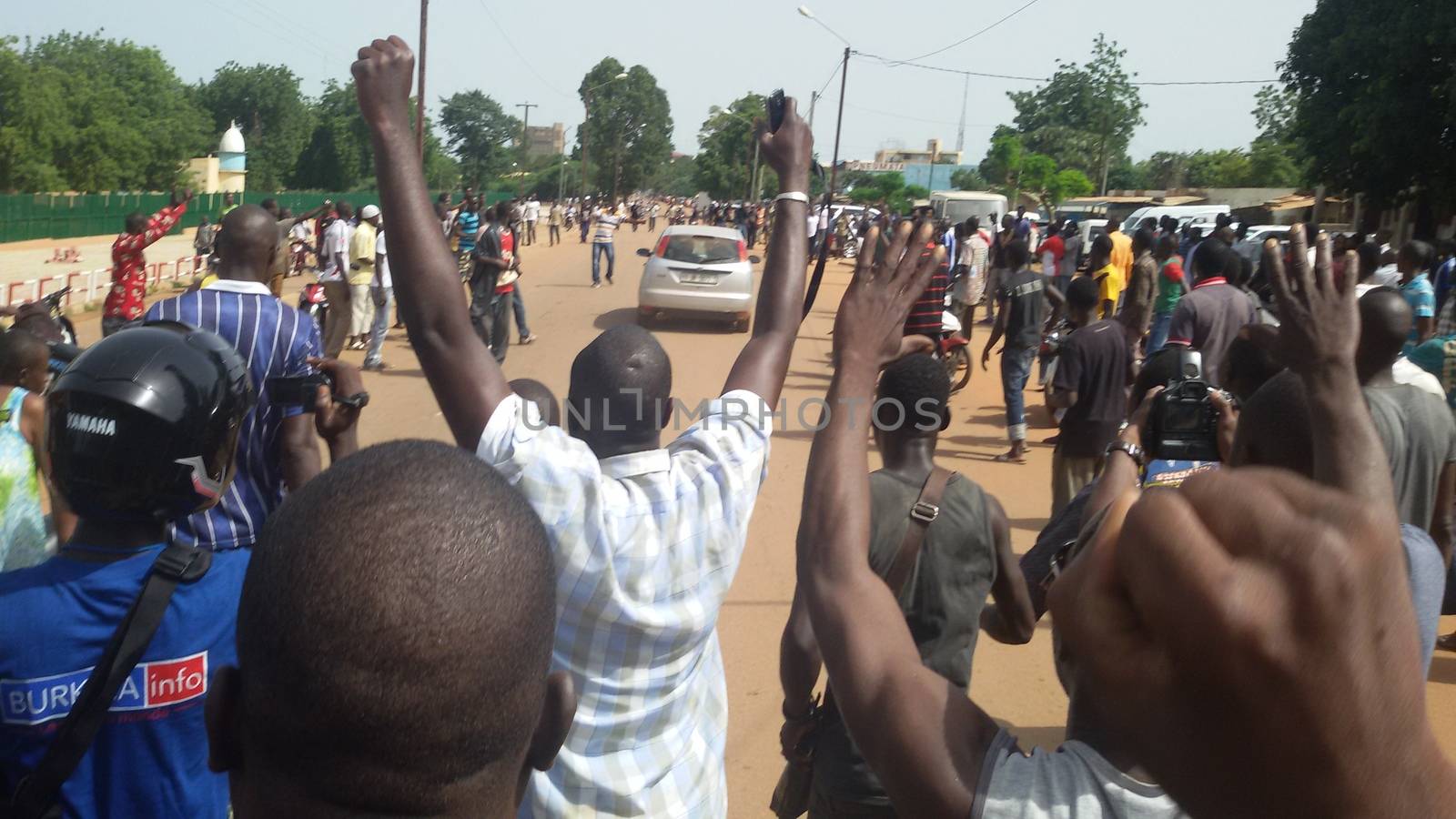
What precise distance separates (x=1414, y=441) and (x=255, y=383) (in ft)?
12.7

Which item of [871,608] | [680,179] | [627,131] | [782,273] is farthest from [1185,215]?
[680,179]

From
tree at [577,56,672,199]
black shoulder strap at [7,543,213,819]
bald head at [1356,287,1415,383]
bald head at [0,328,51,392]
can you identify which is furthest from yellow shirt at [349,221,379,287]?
tree at [577,56,672,199]

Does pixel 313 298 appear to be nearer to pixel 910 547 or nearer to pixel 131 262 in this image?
pixel 131 262

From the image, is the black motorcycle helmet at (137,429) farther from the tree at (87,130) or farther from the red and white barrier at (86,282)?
the tree at (87,130)

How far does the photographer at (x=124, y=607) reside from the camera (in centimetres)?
168

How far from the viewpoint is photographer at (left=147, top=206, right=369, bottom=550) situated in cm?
307

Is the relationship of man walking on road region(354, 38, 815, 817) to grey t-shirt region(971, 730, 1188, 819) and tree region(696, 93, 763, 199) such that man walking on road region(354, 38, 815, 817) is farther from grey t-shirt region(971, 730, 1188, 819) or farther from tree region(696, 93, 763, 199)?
tree region(696, 93, 763, 199)

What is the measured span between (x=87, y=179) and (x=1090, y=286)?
6049 cm

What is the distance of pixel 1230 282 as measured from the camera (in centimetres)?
814

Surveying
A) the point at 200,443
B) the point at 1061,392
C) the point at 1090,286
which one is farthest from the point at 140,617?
the point at 1090,286

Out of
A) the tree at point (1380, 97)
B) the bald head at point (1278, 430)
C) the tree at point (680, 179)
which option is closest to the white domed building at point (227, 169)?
the tree at point (1380, 97)

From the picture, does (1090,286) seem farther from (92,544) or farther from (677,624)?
(92,544)

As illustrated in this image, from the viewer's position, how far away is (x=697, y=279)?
16.1 meters

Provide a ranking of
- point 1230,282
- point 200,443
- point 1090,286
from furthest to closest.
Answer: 1. point 1230,282
2. point 1090,286
3. point 200,443
